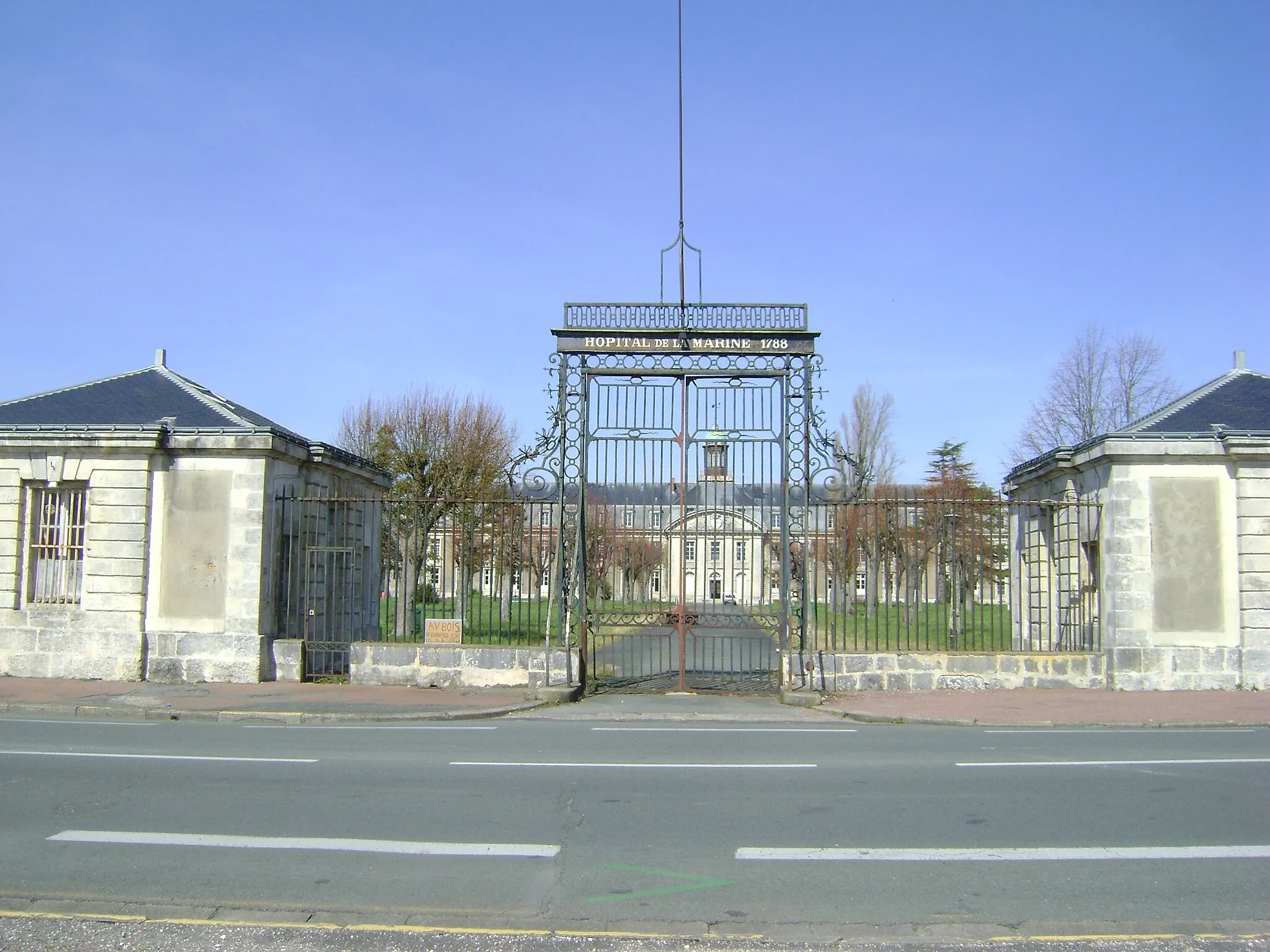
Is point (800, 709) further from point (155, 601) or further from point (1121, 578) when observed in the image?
point (155, 601)

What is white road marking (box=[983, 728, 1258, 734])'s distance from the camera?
12.0 meters

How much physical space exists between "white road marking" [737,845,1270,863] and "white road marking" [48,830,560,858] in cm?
141

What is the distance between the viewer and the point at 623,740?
11.0m

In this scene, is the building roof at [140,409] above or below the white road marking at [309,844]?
above

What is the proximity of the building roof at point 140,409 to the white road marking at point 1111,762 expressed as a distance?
11.4 m

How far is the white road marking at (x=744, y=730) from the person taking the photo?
11953 millimetres

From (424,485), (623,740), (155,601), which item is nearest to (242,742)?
(623,740)

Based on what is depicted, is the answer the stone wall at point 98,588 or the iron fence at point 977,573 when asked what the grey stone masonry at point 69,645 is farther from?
the iron fence at point 977,573

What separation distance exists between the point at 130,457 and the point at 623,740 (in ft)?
32.1

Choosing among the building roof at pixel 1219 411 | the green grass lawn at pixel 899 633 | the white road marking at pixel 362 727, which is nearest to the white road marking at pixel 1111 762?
the green grass lawn at pixel 899 633

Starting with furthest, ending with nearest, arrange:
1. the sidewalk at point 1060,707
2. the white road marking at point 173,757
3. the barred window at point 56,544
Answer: the barred window at point 56,544
the sidewalk at point 1060,707
the white road marking at point 173,757

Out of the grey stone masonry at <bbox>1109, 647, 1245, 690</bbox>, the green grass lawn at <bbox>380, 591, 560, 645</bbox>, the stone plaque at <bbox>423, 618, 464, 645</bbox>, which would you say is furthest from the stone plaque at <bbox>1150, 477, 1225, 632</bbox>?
the stone plaque at <bbox>423, 618, 464, 645</bbox>

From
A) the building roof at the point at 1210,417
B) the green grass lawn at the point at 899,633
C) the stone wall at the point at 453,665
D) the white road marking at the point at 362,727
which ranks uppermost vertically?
the building roof at the point at 1210,417

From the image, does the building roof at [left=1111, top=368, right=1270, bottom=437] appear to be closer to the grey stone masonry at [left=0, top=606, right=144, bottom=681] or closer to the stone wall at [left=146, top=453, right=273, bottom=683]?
the stone wall at [left=146, top=453, right=273, bottom=683]
